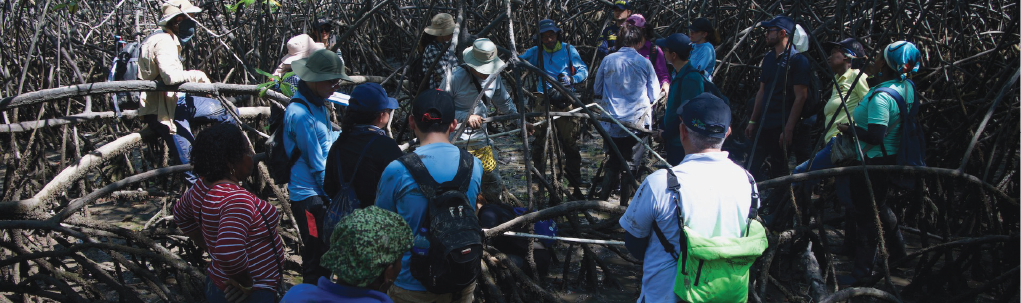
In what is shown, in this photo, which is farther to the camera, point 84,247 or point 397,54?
point 397,54

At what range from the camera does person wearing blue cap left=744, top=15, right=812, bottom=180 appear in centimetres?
367

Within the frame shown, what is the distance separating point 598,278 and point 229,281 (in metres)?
2.07

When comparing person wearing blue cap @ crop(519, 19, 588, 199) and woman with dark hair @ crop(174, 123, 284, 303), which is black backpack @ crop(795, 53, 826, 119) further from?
woman with dark hair @ crop(174, 123, 284, 303)

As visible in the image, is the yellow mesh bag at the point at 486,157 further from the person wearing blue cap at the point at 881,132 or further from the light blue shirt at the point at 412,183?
the person wearing blue cap at the point at 881,132

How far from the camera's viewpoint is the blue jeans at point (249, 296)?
1897 mm

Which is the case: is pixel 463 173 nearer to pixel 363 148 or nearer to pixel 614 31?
pixel 363 148

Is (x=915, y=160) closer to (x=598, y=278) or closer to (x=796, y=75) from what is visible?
(x=796, y=75)

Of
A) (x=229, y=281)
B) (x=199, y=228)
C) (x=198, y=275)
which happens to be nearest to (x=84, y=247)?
(x=198, y=275)

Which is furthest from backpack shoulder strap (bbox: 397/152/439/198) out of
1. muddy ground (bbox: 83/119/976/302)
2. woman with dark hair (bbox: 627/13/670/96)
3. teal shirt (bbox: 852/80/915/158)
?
woman with dark hair (bbox: 627/13/670/96)

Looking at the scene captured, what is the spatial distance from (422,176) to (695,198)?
2.46 ft

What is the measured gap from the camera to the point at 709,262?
151 cm

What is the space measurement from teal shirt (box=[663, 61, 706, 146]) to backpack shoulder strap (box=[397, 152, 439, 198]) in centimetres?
195

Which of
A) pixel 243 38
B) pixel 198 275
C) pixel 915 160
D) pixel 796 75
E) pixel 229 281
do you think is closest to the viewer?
pixel 229 281

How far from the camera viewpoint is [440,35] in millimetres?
Answer: 3568
